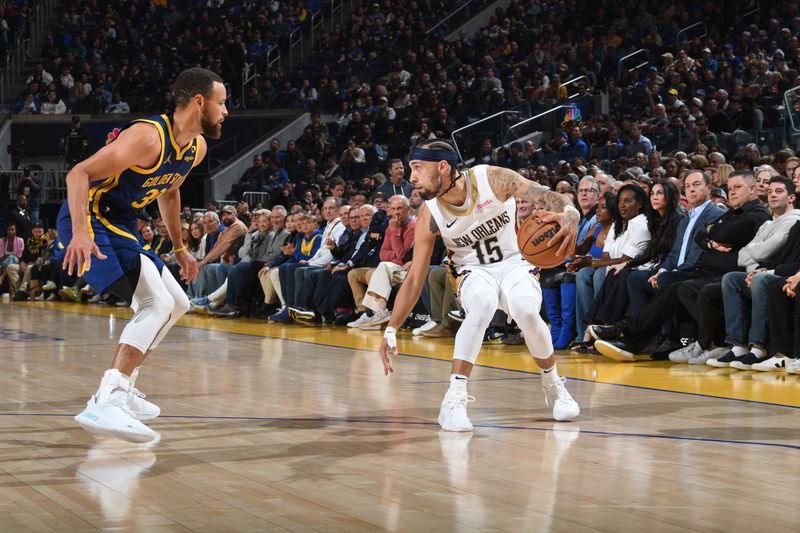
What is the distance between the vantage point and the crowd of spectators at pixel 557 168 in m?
8.57

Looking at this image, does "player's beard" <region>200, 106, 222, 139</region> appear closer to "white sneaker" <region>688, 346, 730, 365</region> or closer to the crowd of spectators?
the crowd of spectators

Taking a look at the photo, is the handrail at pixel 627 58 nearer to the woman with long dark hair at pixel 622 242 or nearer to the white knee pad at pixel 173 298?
the woman with long dark hair at pixel 622 242

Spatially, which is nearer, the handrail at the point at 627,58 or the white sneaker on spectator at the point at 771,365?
A: the white sneaker on spectator at the point at 771,365

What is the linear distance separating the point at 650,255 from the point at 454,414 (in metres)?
4.08

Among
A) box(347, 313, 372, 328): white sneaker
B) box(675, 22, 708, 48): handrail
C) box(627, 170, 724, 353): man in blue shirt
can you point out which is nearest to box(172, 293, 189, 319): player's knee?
box(627, 170, 724, 353): man in blue shirt

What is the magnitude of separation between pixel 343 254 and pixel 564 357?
4039 mm

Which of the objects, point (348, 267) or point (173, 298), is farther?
point (348, 267)

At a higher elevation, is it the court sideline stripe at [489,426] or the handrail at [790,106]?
the handrail at [790,106]

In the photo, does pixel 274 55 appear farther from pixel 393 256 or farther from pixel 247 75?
pixel 393 256

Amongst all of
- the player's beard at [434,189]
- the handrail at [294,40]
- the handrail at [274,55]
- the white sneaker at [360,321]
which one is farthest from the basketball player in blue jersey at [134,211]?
the handrail at [294,40]

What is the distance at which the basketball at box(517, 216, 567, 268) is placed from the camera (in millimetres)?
5535

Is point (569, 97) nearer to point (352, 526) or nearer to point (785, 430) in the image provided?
point (785, 430)

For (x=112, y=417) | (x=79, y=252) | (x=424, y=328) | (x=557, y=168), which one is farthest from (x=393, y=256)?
(x=79, y=252)

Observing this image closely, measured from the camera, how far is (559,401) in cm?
583
